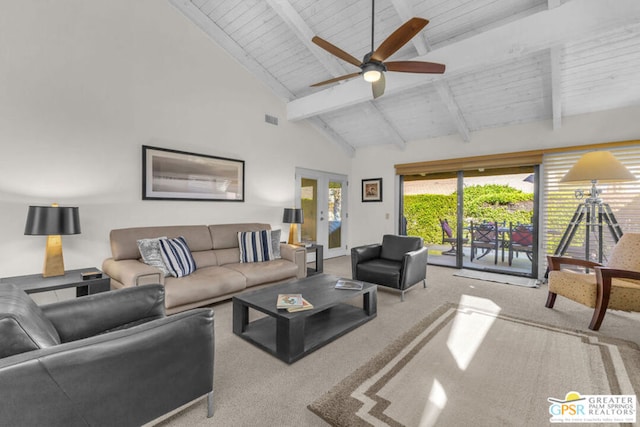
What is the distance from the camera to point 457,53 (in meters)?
3.35

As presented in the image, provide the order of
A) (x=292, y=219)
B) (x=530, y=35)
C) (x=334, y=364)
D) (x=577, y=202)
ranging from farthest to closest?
(x=292, y=219) < (x=577, y=202) < (x=530, y=35) < (x=334, y=364)

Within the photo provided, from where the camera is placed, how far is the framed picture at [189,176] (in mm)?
3553

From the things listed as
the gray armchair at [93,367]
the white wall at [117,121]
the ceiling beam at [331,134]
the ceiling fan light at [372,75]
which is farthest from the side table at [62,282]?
the ceiling beam at [331,134]

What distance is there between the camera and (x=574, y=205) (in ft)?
14.0

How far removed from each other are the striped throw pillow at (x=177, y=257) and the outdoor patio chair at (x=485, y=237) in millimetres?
4803

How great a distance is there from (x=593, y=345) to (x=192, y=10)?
5.72 metres

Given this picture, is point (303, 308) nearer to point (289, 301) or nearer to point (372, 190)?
point (289, 301)

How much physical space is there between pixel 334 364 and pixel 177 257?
6.68 ft

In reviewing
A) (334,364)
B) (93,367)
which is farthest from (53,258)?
(334,364)

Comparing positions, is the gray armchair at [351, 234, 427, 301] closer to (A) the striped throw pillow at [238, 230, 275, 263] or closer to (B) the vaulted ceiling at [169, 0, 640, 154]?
(A) the striped throw pillow at [238, 230, 275, 263]

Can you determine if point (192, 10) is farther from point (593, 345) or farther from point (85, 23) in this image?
point (593, 345)

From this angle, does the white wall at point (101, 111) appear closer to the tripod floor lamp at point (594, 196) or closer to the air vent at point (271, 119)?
the air vent at point (271, 119)

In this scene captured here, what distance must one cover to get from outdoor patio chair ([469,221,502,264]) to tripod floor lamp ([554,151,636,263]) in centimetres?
103

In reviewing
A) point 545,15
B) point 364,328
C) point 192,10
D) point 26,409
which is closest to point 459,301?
point 364,328
